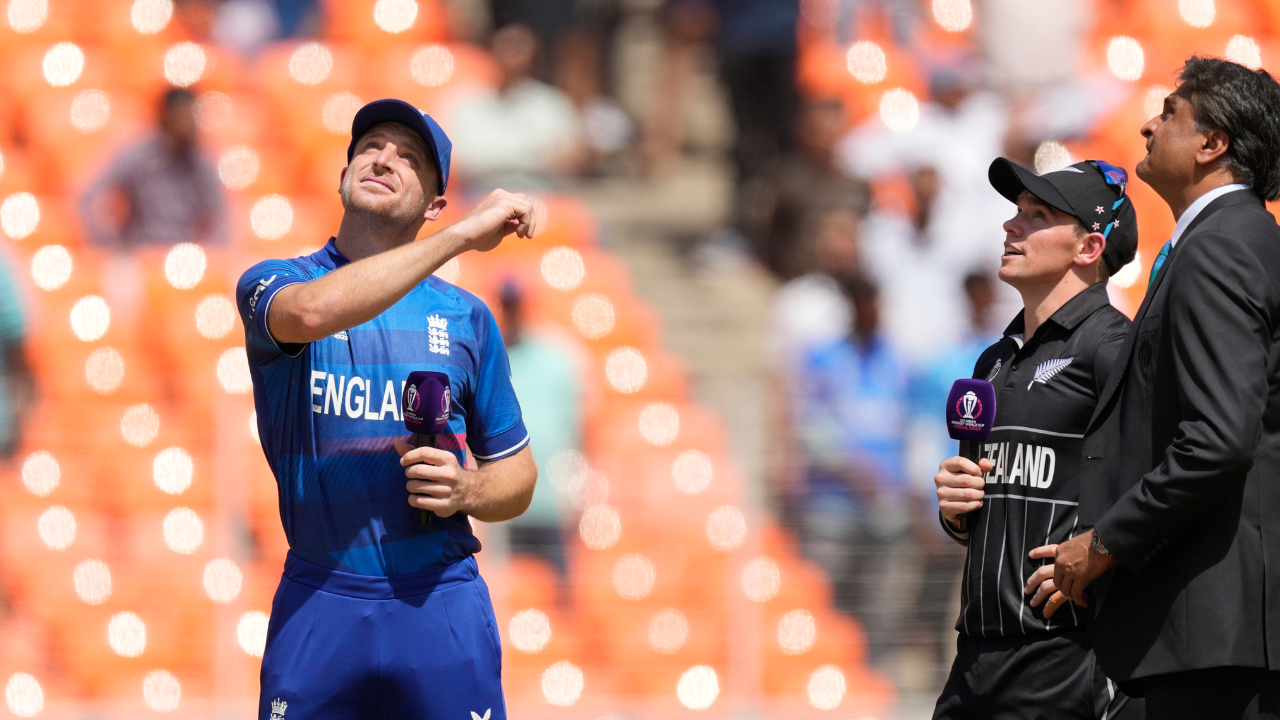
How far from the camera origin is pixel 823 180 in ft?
27.7

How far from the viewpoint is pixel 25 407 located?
21.4 feet

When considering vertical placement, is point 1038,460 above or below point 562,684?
above

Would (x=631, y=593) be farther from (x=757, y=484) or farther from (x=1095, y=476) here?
(x=1095, y=476)

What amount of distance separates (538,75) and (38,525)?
4.51 meters

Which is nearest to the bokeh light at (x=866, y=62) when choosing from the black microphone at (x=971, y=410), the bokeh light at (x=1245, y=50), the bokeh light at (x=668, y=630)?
the bokeh light at (x=1245, y=50)

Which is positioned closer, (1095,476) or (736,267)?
(1095,476)

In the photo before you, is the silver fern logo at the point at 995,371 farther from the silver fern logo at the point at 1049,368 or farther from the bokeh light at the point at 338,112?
the bokeh light at the point at 338,112

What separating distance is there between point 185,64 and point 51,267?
6.58 feet

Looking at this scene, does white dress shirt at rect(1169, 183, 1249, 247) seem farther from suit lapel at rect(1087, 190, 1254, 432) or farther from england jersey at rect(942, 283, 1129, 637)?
england jersey at rect(942, 283, 1129, 637)

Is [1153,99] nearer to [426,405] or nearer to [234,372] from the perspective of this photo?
[234,372]

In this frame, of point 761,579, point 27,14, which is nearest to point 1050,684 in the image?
point 761,579

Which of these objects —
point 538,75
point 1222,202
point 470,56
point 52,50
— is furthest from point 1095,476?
point 52,50

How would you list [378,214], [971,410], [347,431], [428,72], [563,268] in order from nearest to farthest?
1. [347,431]
2. [378,214]
3. [971,410]
4. [563,268]
5. [428,72]

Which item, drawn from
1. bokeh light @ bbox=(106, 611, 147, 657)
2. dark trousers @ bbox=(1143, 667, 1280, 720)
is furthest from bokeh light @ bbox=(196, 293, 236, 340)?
dark trousers @ bbox=(1143, 667, 1280, 720)
